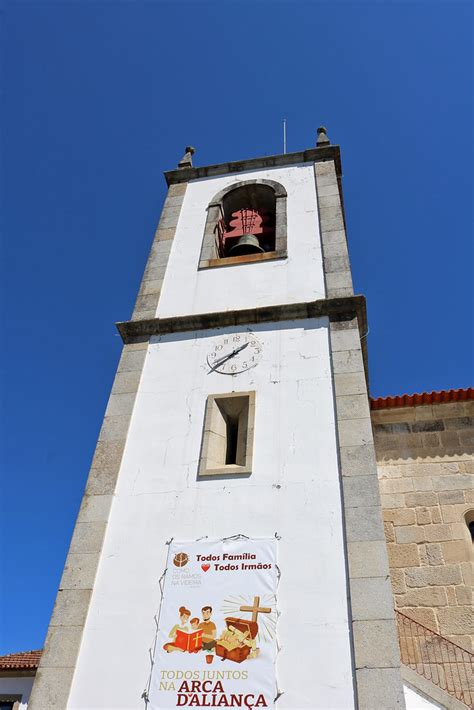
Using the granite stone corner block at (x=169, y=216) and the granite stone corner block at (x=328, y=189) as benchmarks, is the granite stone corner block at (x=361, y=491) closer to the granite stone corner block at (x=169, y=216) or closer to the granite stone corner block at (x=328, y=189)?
the granite stone corner block at (x=328, y=189)

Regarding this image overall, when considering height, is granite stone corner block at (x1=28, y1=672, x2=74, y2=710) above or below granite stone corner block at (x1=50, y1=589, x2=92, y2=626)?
below

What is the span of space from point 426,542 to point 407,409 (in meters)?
1.81

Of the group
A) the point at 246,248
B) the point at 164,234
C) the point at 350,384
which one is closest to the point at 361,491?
the point at 350,384

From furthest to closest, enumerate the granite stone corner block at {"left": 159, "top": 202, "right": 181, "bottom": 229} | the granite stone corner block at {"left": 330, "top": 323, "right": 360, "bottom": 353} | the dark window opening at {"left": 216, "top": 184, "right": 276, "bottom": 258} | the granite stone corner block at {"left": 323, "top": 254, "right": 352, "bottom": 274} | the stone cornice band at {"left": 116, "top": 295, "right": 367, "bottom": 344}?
1. the granite stone corner block at {"left": 159, "top": 202, "right": 181, "bottom": 229}
2. the dark window opening at {"left": 216, "top": 184, "right": 276, "bottom": 258}
3. the granite stone corner block at {"left": 323, "top": 254, "right": 352, "bottom": 274}
4. the stone cornice band at {"left": 116, "top": 295, "right": 367, "bottom": 344}
5. the granite stone corner block at {"left": 330, "top": 323, "right": 360, "bottom": 353}

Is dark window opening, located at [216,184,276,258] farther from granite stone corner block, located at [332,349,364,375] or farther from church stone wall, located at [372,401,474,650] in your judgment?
church stone wall, located at [372,401,474,650]

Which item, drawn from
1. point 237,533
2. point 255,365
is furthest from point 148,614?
point 255,365

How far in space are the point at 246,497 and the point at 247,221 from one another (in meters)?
5.50

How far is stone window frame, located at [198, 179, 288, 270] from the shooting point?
313 inches

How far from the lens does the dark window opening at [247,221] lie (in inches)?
341

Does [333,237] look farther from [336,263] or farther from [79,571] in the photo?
[79,571]

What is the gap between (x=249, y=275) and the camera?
7.72m

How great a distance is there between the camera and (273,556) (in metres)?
4.79

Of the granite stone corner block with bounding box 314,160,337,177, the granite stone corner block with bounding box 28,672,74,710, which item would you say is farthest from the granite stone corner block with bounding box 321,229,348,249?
the granite stone corner block with bounding box 28,672,74,710

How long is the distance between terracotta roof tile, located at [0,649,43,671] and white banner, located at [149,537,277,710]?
9.09 m
